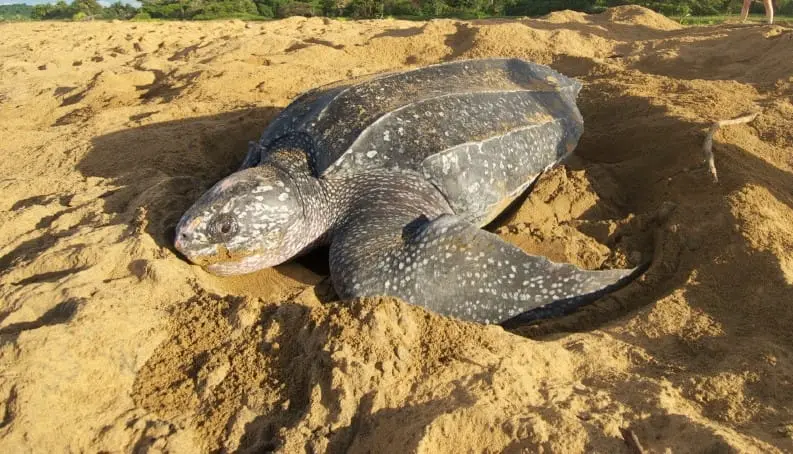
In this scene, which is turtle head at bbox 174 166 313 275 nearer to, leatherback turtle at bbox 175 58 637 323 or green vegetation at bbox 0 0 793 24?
leatherback turtle at bbox 175 58 637 323

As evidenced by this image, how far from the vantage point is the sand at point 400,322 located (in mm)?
1363

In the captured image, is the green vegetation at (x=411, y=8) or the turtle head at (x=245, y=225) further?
the green vegetation at (x=411, y=8)

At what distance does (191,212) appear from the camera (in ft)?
7.39

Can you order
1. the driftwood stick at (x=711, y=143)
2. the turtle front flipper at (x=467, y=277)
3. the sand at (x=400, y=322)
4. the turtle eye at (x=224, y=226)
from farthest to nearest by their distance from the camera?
the driftwood stick at (x=711, y=143), the turtle eye at (x=224, y=226), the turtle front flipper at (x=467, y=277), the sand at (x=400, y=322)

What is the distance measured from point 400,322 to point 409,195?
3.11 ft

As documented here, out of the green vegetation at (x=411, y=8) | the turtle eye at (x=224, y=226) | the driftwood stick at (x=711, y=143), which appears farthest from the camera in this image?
the green vegetation at (x=411, y=8)

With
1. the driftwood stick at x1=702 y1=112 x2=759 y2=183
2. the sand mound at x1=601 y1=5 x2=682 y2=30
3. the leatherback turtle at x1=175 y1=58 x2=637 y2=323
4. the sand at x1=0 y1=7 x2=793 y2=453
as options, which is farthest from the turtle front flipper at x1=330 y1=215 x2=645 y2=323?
the sand mound at x1=601 y1=5 x2=682 y2=30

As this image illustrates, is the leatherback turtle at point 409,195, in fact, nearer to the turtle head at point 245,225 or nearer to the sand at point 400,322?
the turtle head at point 245,225

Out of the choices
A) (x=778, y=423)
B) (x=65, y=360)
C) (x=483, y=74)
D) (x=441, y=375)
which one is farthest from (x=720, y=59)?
(x=65, y=360)

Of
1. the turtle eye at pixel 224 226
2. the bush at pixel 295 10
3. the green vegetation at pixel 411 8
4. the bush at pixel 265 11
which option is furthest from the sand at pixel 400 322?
the bush at pixel 265 11

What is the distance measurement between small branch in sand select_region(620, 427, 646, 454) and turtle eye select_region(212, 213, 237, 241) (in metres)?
1.79

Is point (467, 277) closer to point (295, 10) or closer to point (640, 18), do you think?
point (640, 18)

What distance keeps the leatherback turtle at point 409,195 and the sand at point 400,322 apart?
0.54 ft

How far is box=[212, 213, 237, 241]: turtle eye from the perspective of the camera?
2213mm
